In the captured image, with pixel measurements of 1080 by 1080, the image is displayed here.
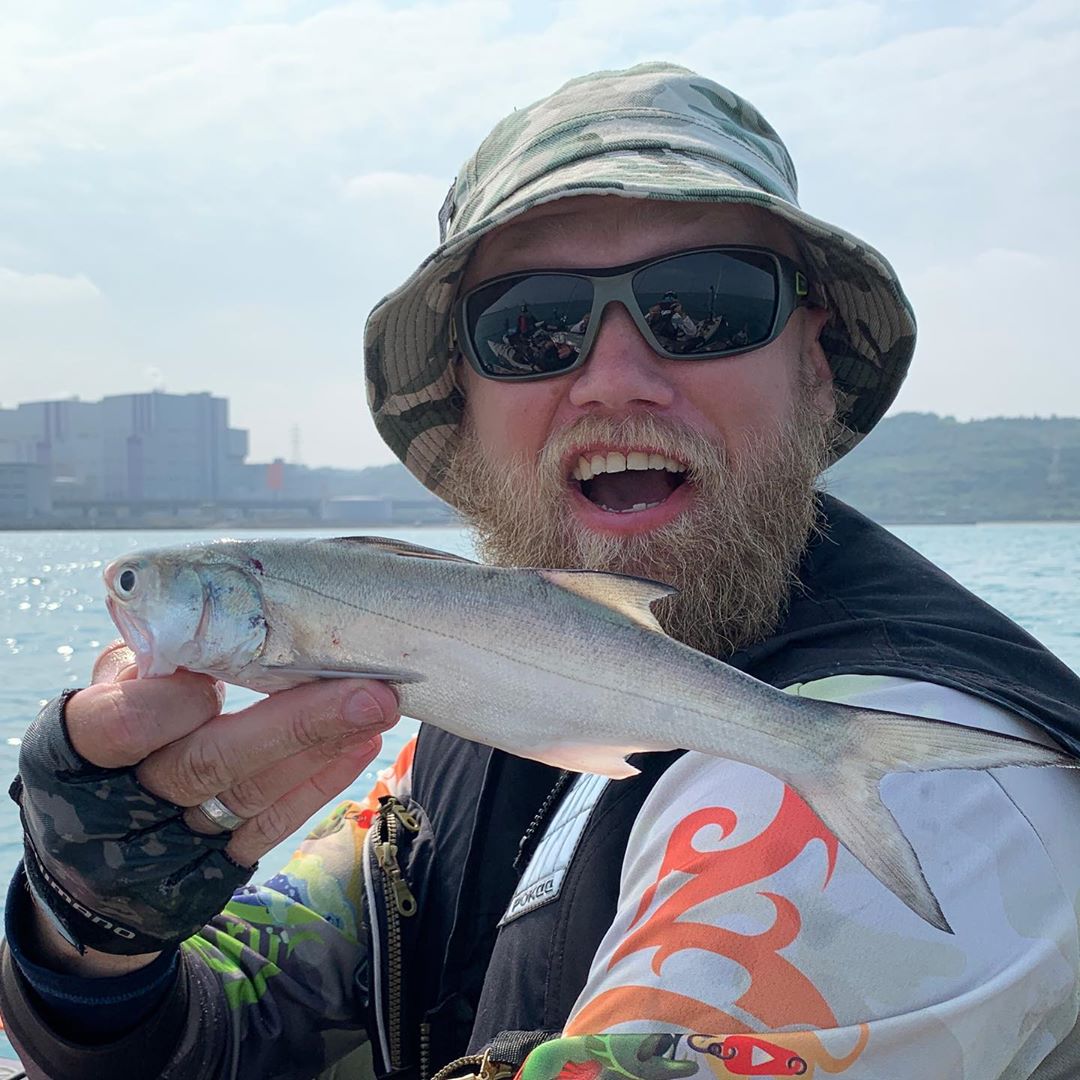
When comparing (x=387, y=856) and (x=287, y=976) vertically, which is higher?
(x=387, y=856)

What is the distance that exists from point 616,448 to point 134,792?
1.41 meters

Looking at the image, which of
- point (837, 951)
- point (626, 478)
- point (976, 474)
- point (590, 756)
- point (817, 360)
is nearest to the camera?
point (837, 951)

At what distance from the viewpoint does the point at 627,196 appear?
2.61m

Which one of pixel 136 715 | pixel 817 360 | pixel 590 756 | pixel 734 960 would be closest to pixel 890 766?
pixel 734 960

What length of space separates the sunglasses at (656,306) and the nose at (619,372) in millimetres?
23

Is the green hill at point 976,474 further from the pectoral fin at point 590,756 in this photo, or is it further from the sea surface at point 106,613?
the pectoral fin at point 590,756

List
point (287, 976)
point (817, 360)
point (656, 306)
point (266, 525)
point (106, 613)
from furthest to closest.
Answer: point (266, 525), point (106, 613), point (817, 360), point (287, 976), point (656, 306)

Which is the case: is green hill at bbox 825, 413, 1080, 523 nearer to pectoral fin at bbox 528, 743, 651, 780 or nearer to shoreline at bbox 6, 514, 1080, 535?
shoreline at bbox 6, 514, 1080, 535

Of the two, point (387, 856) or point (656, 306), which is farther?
point (387, 856)

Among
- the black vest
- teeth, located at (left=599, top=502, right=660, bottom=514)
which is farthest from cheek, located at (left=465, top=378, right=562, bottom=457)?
the black vest

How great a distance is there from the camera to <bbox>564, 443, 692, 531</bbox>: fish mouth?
2.69m

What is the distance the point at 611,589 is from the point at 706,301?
122cm

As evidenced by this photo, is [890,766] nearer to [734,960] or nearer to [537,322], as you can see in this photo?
[734,960]

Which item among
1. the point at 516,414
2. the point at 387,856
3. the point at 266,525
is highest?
the point at 516,414
